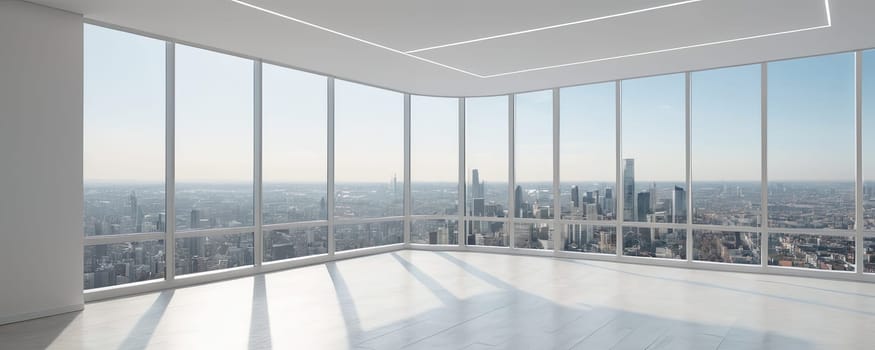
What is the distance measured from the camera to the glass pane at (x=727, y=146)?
9.28 m

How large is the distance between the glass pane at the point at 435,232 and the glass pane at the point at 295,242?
256cm

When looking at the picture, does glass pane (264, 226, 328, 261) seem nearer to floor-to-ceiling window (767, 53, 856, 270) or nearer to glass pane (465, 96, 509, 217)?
glass pane (465, 96, 509, 217)

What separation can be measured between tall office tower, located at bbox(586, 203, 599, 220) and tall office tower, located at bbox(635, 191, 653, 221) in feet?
2.52

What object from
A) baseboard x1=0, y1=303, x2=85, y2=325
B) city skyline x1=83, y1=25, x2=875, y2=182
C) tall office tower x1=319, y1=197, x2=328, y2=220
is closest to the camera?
baseboard x1=0, y1=303, x2=85, y2=325

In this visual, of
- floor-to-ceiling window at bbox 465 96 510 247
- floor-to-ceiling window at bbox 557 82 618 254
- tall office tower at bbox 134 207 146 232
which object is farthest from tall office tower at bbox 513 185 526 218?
tall office tower at bbox 134 207 146 232

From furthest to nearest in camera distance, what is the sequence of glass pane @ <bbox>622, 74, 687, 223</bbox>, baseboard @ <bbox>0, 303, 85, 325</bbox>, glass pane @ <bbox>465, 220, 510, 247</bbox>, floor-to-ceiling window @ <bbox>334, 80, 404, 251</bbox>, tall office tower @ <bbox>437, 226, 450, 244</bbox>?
tall office tower @ <bbox>437, 226, 450, 244</bbox> < glass pane @ <bbox>465, 220, 510, 247</bbox> < floor-to-ceiling window @ <bbox>334, 80, 404, 251</bbox> < glass pane @ <bbox>622, 74, 687, 223</bbox> < baseboard @ <bbox>0, 303, 85, 325</bbox>

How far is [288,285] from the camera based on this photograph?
7.85 m

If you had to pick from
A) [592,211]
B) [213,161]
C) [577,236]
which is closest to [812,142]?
[592,211]

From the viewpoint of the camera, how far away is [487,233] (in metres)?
12.1

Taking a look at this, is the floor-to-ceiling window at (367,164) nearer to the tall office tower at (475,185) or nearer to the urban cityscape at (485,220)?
the urban cityscape at (485,220)

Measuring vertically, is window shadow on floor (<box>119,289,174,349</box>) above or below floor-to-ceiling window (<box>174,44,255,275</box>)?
below

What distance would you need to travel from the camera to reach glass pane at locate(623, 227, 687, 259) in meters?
9.85

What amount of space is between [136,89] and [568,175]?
7533mm

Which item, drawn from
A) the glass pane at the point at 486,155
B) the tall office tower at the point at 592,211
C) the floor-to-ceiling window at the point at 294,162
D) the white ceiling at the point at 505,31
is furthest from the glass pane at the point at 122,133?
the tall office tower at the point at 592,211
